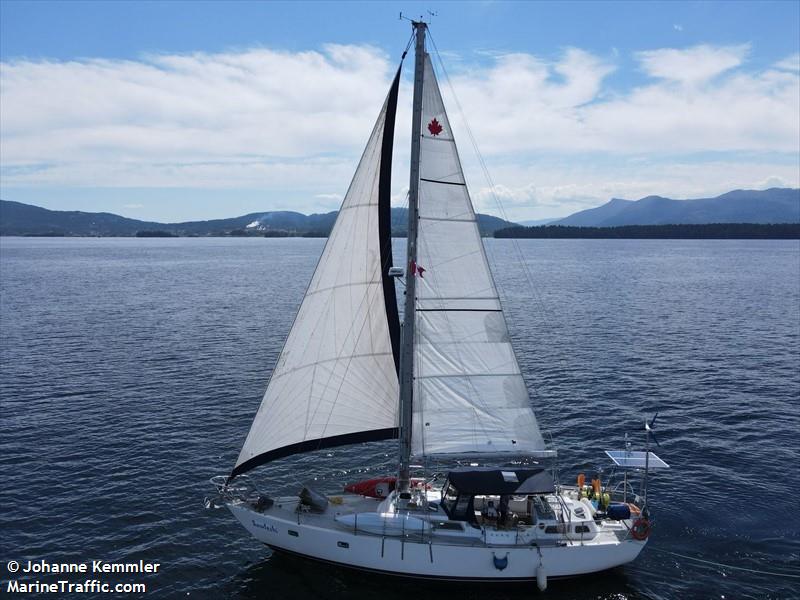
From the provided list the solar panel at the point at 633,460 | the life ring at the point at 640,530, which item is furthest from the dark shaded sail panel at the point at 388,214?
the life ring at the point at 640,530

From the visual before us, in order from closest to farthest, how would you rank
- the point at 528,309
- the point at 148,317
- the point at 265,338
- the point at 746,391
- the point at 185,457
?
the point at 185,457
the point at 746,391
the point at 265,338
the point at 148,317
the point at 528,309

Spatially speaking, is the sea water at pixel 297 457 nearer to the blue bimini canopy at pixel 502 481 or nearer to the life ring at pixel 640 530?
the life ring at pixel 640 530

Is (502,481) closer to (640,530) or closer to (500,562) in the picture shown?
(500,562)

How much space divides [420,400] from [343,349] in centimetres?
352

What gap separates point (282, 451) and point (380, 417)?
3.97 metres

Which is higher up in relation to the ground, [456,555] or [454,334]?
[454,334]

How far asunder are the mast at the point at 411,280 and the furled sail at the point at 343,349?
91 cm

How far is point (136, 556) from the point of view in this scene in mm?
25250

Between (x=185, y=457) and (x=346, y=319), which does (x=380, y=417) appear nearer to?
(x=346, y=319)

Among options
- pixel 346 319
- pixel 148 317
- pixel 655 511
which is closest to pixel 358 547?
pixel 346 319

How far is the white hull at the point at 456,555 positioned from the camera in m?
22.3

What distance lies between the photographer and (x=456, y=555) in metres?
22.2

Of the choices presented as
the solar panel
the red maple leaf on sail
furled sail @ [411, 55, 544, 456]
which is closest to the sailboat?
furled sail @ [411, 55, 544, 456]

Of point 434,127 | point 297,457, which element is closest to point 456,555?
point 297,457
